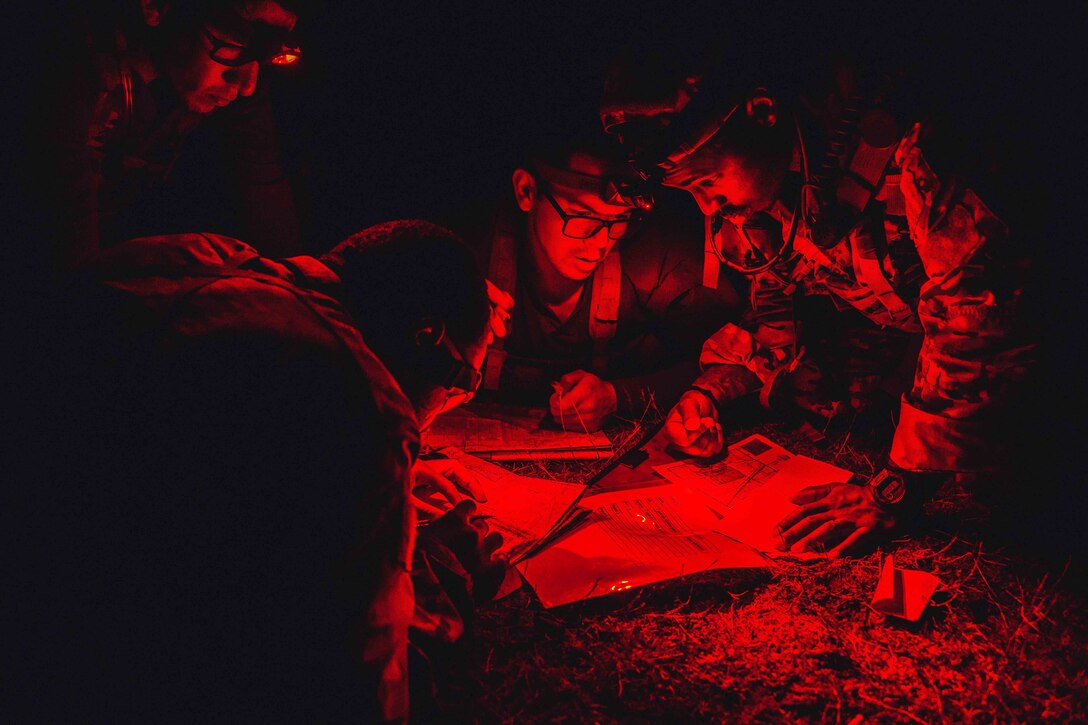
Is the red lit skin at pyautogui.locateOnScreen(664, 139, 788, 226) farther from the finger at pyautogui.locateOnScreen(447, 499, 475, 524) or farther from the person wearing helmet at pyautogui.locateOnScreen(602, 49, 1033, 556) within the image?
the finger at pyautogui.locateOnScreen(447, 499, 475, 524)

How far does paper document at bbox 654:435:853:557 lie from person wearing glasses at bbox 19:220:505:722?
5.93 feet

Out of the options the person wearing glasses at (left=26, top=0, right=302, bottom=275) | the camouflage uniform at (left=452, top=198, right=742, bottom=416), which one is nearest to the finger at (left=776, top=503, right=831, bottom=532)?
the camouflage uniform at (left=452, top=198, right=742, bottom=416)

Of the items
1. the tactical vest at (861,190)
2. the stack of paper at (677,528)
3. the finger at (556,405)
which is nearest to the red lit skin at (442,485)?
Result: the stack of paper at (677,528)

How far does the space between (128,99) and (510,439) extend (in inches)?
90.2

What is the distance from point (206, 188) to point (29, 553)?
3.38 metres

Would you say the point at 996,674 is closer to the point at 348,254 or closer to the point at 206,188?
the point at 348,254

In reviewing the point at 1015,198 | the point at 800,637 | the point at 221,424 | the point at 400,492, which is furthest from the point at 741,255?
the point at 221,424

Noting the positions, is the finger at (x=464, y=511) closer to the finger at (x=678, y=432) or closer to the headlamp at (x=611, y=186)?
the finger at (x=678, y=432)

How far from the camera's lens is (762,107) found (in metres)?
3.05

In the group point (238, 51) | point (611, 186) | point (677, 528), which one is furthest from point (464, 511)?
point (238, 51)

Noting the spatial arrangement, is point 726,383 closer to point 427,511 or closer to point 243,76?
point 427,511

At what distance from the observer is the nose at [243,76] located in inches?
120

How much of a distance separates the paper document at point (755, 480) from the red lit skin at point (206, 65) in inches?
104

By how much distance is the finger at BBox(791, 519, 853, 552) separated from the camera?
2711 millimetres
